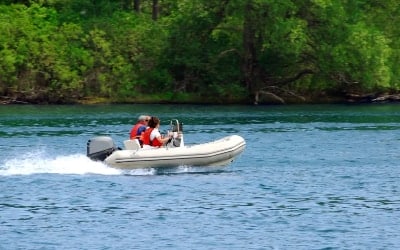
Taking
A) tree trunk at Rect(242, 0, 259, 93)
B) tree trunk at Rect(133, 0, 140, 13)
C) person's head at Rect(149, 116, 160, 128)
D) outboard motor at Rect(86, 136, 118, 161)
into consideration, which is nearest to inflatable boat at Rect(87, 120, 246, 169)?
outboard motor at Rect(86, 136, 118, 161)

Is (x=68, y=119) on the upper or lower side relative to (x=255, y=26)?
lower

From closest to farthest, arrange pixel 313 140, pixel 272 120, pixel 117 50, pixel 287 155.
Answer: pixel 287 155 → pixel 313 140 → pixel 272 120 → pixel 117 50

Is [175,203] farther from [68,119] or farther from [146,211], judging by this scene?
[68,119]

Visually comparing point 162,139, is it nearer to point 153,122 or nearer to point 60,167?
point 153,122

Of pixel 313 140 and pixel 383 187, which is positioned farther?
pixel 313 140

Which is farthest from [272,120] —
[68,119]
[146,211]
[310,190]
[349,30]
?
[146,211]

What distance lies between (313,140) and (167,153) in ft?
49.7

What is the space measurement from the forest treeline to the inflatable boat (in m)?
36.8

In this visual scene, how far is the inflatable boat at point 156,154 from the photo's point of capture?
31531 mm

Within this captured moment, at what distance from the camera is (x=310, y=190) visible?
2964 cm

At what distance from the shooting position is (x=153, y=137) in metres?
31.6

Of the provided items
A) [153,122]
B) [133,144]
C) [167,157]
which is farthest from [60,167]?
[167,157]

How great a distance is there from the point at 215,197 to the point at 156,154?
3763 mm

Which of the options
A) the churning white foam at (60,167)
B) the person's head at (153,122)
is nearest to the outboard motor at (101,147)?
the churning white foam at (60,167)
